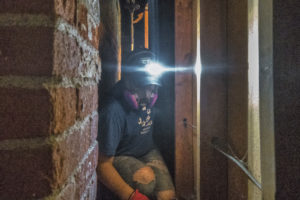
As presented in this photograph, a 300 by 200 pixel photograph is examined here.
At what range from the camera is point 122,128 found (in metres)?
1.75

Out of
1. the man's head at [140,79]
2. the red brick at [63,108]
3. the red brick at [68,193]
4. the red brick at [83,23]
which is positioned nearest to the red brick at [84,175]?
the red brick at [68,193]

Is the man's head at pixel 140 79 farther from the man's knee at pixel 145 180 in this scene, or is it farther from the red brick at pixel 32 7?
the red brick at pixel 32 7

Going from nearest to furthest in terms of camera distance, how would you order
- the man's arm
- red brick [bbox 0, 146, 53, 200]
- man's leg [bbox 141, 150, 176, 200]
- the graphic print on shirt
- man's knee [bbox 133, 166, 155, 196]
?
red brick [bbox 0, 146, 53, 200]
the man's arm
man's knee [bbox 133, 166, 155, 196]
man's leg [bbox 141, 150, 176, 200]
the graphic print on shirt

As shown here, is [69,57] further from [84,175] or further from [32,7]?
[84,175]

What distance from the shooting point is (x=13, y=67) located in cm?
27

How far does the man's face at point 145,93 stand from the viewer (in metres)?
1.85

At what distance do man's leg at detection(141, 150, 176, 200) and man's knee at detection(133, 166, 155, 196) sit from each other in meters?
0.11

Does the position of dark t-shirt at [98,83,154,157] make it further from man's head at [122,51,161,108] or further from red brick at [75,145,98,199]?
red brick at [75,145,98,199]

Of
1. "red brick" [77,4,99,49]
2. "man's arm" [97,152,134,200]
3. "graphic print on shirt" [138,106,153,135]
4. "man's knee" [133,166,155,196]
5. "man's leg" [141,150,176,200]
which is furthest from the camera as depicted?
"graphic print on shirt" [138,106,153,135]

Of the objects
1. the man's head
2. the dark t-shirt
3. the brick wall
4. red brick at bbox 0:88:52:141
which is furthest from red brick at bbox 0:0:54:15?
the man's head

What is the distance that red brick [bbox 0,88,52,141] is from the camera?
0.86 feet

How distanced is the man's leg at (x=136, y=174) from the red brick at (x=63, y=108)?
A: 1.50 meters

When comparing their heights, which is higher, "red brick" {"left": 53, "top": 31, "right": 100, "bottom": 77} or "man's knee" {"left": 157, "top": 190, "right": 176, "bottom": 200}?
"red brick" {"left": 53, "top": 31, "right": 100, "bottom": 77}

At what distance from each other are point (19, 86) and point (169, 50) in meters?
2.17
